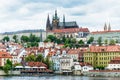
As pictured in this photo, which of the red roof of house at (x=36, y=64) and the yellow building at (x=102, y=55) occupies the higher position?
the yellow building at (x=102, y=55)

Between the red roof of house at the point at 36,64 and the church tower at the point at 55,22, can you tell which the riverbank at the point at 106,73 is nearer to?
the red roof of house at the point at 36,64

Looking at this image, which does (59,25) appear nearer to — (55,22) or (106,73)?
(55,22)

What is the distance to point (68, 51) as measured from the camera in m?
99.5

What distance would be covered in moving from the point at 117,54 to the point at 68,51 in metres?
13.2

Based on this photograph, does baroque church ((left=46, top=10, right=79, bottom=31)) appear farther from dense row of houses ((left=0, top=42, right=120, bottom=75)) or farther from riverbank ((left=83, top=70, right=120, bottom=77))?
riverbank ((left=83, top=70, right=120, bottom=77))

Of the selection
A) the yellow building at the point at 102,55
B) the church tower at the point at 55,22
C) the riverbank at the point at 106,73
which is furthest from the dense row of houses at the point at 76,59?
the church tower at the point at 55,22

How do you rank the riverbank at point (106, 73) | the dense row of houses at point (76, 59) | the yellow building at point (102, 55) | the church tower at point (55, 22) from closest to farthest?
the riverbank at point (106, 73) < the dense row of houses at point (76, 59) < the yellow building at point (102, 55) < the church tower at point (55, 22)

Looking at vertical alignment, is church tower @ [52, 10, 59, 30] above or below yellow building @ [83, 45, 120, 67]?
above

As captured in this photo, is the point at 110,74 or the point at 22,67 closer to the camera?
the point at 110,74

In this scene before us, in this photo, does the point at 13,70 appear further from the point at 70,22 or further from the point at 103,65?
the point at 70,22

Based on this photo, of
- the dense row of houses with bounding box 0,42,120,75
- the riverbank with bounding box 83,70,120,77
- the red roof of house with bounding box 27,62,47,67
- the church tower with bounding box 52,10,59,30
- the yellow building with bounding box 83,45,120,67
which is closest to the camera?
the riverbank with bounding box 83,70,120,77

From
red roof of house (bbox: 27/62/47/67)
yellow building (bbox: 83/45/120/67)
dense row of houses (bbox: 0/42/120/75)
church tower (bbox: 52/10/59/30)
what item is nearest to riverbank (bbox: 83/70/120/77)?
dense row of houses (bbox: 0/42/120/75)

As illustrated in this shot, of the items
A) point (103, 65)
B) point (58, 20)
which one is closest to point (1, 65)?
point (103, 65)

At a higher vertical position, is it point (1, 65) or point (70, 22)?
point (70, 22)
